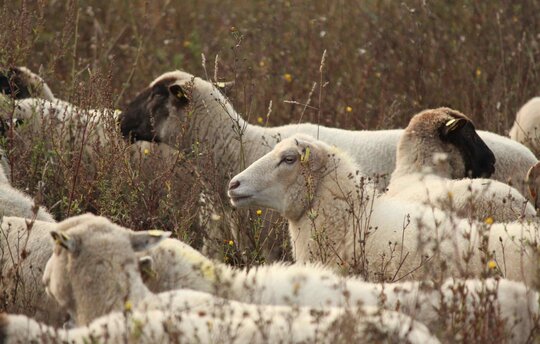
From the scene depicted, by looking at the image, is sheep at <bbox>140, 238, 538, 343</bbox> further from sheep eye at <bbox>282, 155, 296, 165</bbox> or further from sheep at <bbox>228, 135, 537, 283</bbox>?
sheep eye at <bbox>282, 155, 296, 165</bbox>

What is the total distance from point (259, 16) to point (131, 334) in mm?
10669

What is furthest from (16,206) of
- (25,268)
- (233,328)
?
(233,328)

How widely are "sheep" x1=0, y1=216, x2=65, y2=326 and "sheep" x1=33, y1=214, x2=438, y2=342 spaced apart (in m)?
0.42

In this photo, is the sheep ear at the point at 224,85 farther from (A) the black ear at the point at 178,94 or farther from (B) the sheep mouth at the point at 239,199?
(B) the sheep mouth at the point at 239,199

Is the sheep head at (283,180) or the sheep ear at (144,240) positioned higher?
the sheep head at (283,180)

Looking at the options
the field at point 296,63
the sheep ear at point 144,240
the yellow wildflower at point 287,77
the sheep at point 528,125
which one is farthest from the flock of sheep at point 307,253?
the yellow wildflower at point 287,77

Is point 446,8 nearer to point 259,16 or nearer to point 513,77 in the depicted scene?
point 513,77

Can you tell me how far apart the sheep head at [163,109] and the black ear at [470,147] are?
69.8 inches

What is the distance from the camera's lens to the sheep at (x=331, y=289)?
14.8 ft

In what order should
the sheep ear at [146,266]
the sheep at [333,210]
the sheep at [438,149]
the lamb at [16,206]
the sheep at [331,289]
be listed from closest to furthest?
the sheep at [331,289] → the sheep ear at [146,266] → the sheep at [333,210] → the lamb at [16,206] → the sheep at [438,149]

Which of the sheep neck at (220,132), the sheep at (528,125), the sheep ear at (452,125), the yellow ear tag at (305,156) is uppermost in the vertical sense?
the sheep at (528,125)

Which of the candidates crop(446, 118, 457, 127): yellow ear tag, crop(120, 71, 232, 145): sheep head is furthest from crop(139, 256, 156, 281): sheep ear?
crop(120, 71, 232, 145): sheep head

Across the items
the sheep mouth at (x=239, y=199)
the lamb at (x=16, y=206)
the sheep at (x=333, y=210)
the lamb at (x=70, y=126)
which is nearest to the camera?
the sheep at (x=333, y=210)

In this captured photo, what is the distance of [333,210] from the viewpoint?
657 centimetres
